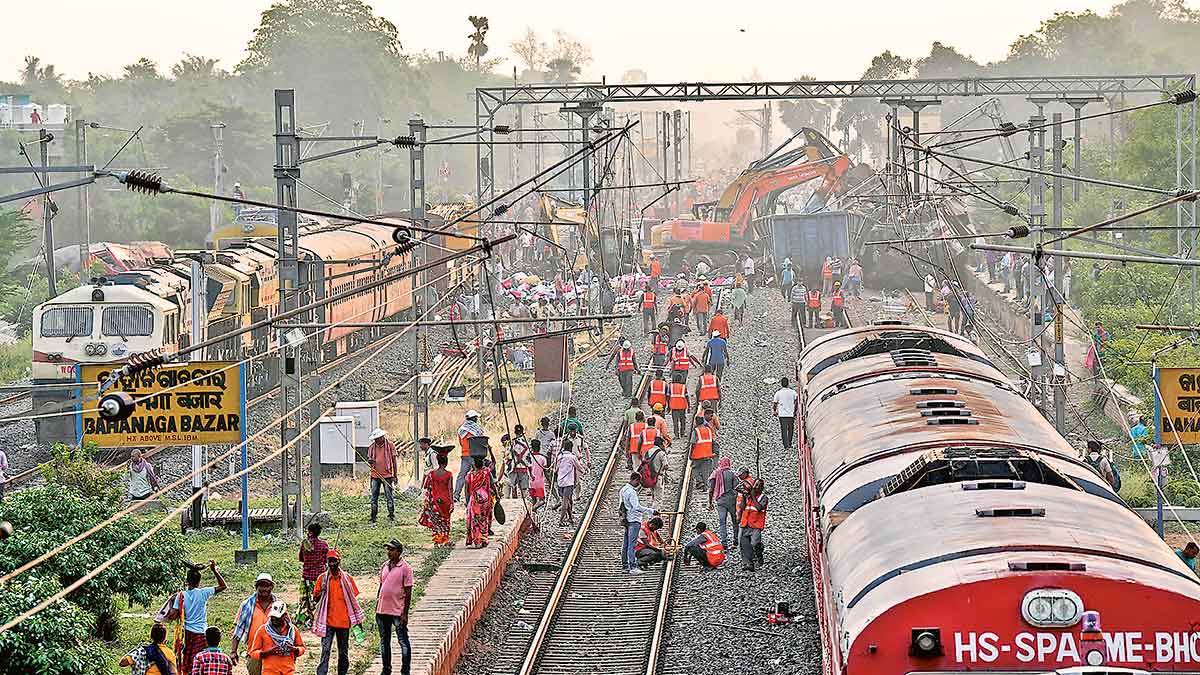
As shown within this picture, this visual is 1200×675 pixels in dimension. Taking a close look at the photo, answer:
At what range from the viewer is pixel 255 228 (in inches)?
1873

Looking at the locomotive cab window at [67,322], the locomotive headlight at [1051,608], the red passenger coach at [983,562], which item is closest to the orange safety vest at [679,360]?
the locomotive cab window at [67,322]

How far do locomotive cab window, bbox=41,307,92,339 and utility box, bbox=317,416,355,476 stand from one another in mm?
7748

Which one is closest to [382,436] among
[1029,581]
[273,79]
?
[1029,581]

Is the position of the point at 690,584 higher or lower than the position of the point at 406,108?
lower

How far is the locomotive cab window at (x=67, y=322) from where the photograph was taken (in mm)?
29328

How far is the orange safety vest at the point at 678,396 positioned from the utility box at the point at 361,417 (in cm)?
550

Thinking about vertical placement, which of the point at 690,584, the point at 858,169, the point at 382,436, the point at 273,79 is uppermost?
the point at 273,79

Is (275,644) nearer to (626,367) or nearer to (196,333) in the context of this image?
(196,333)

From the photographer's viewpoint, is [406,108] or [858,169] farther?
[406,108]

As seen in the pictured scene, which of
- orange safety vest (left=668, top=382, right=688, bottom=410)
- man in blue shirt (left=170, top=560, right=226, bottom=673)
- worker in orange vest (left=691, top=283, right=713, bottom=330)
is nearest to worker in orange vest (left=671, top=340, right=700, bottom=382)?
orange safety vest (left=668, top=382, right=688, bottom=410)

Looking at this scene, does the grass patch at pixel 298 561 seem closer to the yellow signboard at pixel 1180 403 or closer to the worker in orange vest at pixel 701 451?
the worker in orange vest at pixel 701 451

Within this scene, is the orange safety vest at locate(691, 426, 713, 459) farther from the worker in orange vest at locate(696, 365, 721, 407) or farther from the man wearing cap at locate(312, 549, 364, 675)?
the man wearing cap at locate(312, 549, 364, 675)

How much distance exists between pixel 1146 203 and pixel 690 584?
37.4 meters

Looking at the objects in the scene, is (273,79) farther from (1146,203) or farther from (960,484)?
(960,484)
